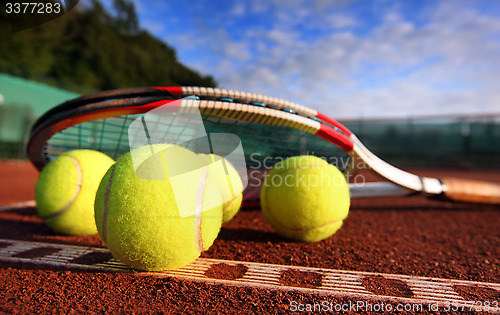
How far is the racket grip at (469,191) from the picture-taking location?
338cm

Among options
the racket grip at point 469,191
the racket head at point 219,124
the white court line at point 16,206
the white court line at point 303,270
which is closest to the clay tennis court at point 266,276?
the white court line at point 303,270

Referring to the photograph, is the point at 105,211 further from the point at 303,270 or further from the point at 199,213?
the point at 303,270

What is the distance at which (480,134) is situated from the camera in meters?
14.4

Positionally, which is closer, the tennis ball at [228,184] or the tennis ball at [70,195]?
the tennis ball at [228,184]

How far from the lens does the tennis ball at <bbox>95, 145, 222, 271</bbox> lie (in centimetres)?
165

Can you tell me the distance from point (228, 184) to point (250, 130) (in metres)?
0.41

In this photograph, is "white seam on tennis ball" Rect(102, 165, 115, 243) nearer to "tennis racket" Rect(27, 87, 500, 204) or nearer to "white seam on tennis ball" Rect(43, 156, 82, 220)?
"tennis racket" Rect(27, 87, 500, 204)

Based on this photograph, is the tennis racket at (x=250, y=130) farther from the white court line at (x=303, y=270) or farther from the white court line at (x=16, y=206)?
the white court line at (x=16, y=206)

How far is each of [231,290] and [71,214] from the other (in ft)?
5.03

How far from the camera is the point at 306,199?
7.61 ft

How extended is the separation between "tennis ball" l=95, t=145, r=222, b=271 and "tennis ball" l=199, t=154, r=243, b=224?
474 mm

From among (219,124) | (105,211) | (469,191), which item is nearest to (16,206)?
(105,211)

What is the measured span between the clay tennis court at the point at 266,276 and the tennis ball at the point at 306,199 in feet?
0.44

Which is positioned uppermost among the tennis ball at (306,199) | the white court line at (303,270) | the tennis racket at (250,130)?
the tennis racket at (250,130)
